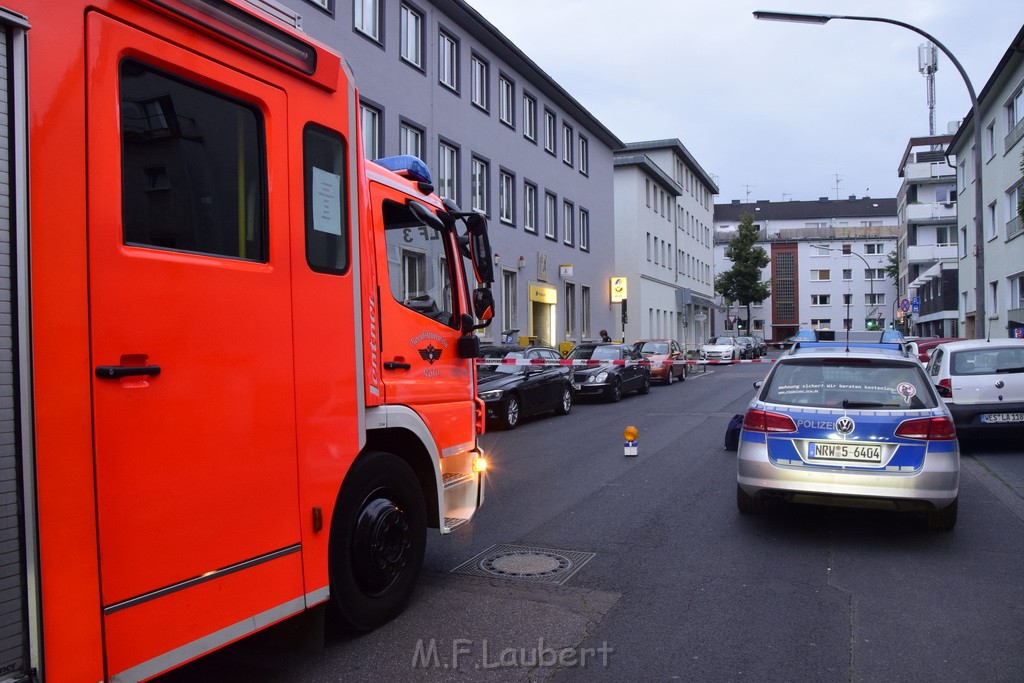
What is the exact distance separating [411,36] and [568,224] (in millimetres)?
13378

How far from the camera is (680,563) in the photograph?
19.2ft

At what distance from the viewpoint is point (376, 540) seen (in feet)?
14.4

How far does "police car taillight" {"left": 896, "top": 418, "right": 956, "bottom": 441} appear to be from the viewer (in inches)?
243

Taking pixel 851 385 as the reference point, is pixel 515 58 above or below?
above

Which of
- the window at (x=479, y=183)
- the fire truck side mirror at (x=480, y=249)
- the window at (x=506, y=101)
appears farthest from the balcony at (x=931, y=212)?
the fire truck side mirror at (x=480, y=249)

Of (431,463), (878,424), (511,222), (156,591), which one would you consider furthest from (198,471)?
(511,222)

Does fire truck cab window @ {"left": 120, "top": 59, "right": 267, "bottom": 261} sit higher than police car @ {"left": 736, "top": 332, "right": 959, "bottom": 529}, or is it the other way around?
fire truck cab window @ {"left": 120, "top": 59, "right": 267, "bottom": 261}

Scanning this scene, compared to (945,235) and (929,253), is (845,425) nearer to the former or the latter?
(929,253)

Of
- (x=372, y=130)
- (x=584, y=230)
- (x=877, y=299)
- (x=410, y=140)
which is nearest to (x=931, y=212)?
(x=584, y=230)

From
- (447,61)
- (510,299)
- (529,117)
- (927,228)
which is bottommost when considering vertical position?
(510,299)

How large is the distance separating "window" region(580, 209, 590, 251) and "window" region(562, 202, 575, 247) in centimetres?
114

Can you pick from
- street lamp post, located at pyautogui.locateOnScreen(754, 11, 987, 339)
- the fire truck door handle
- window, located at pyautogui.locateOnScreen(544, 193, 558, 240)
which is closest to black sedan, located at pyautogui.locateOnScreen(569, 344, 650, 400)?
street lamp post, located at pyautogui.locateOnScreen(754, 11, 987, 339)

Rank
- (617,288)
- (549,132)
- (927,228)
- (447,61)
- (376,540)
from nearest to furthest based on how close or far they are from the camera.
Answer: (376,540), (447,61), (549,132), (617,288), (927,228)

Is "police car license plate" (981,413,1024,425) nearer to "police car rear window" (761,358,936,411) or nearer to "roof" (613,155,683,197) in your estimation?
"police car rear window" (761,358,936,411)
